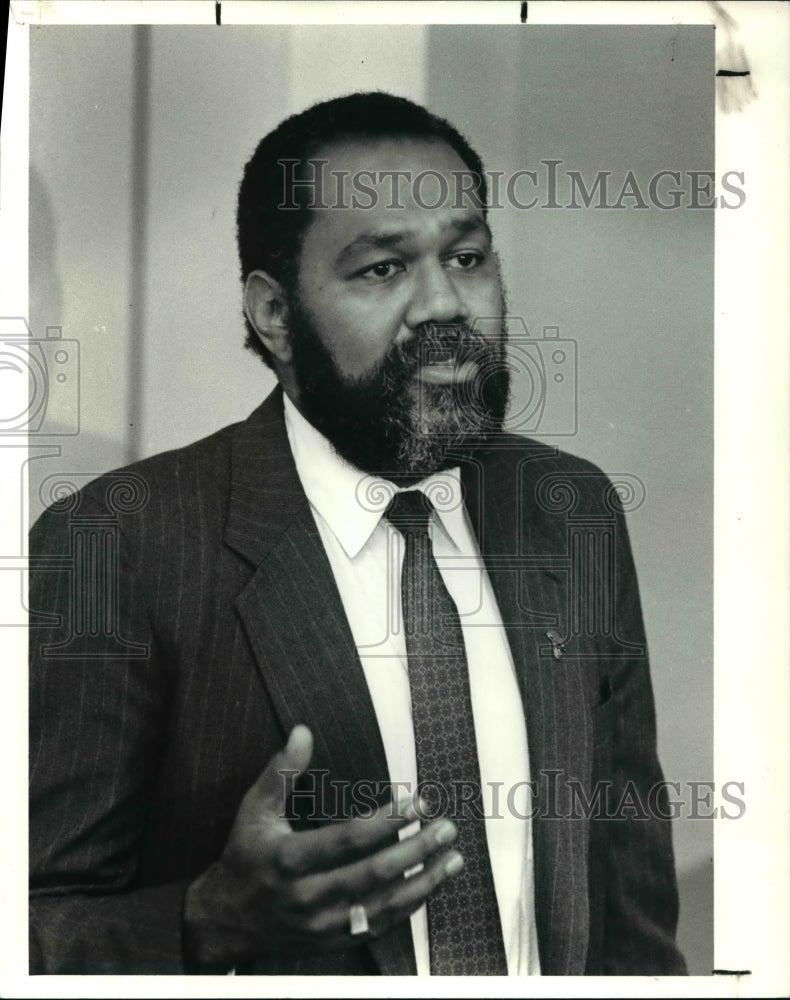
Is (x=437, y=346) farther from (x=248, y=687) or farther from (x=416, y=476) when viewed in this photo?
(x=248, y=687)

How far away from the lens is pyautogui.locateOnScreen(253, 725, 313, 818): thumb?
7.33 ft

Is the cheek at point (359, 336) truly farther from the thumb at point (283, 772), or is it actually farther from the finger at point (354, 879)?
the finger at point (354, 879)

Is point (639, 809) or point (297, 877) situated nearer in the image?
point (297, 877)

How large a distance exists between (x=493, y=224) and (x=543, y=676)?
877 millimetres

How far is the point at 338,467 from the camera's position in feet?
7.57

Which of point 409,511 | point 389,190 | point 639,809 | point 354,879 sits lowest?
point 354,879

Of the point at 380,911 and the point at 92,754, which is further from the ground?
the point at 92,754

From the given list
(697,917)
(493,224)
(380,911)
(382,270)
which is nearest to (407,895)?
(380,911)

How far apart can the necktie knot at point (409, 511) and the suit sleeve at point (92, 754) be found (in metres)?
0.51

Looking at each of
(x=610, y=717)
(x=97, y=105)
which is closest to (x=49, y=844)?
(x=610, y=717)

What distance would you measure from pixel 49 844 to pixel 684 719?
4.06ft

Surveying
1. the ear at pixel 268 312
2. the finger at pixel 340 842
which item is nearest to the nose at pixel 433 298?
the ear at pixel 268 312

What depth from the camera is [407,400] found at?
7.52 feet

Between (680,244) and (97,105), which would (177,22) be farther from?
(680,244)
